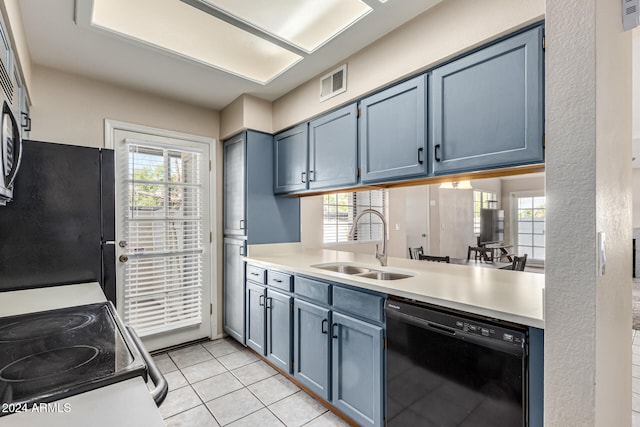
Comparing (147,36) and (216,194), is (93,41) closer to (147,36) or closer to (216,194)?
(147,36)

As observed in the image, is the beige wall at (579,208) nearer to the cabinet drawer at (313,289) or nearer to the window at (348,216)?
the cabinet drawer at (313,289)

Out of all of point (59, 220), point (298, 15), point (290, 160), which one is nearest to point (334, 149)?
point (290, 160)

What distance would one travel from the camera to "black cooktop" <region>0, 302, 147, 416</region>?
0.67 m

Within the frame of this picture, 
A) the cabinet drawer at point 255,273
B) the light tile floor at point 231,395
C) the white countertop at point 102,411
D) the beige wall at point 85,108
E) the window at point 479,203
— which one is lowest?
the light tile floor at point 231,395

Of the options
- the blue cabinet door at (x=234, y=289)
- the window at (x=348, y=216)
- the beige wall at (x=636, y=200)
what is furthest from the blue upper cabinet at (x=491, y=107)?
the beige wall at (x=636, y=200)

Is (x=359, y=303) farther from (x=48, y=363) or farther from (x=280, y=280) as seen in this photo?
(x=48, y=363)

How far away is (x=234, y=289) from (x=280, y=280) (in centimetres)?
89

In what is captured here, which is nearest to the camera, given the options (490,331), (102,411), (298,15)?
(102,411)

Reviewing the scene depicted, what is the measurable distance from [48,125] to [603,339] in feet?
11.5

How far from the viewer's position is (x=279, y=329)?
8.08 feet

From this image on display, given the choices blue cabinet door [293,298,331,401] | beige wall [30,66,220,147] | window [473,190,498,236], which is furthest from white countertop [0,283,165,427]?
window [473,190,498,236]

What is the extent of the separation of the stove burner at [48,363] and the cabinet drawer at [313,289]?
4.29 feet

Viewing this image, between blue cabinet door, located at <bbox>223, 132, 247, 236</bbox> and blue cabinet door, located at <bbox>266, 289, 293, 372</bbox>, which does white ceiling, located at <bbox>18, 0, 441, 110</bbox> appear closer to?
blue cabinet door, located at <bbox>223, 132, 247, 236</bbox>

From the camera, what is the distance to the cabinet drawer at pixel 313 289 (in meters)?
2.01
